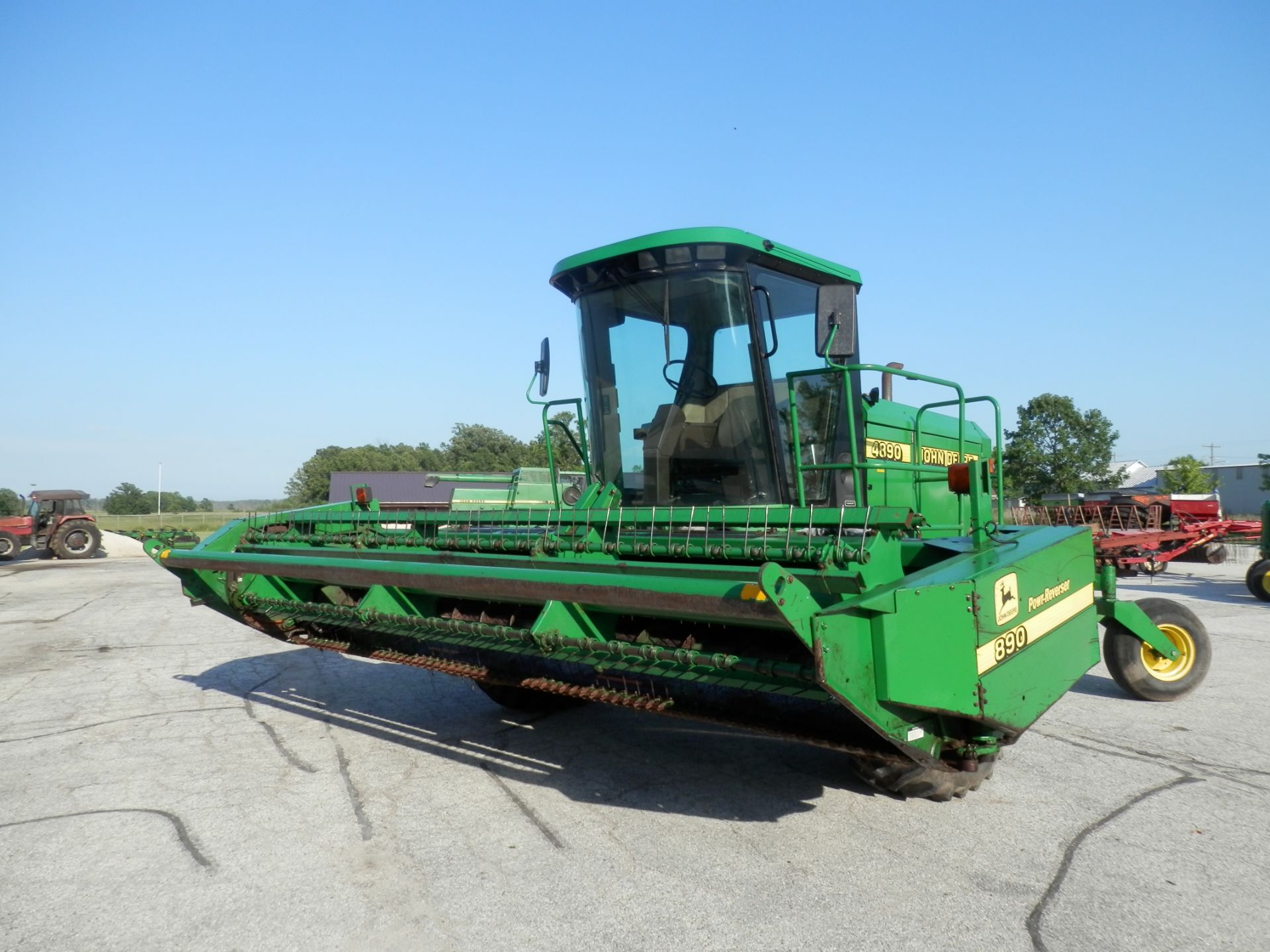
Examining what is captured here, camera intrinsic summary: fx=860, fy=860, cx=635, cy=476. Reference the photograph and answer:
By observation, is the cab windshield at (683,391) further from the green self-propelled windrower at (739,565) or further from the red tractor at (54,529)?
the red tractor at (54,529)

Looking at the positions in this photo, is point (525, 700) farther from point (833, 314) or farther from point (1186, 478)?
point (1186, 478)

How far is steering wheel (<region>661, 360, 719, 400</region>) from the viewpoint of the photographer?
15.3ft

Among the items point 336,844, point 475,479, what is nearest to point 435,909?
point 336,844

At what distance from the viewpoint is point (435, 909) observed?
2947 mm

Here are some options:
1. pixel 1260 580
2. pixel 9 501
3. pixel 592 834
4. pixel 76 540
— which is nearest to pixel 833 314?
pixel 592 834

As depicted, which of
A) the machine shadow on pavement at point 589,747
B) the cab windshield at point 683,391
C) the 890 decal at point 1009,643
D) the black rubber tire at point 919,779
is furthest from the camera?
the cab windshield at point 683,391

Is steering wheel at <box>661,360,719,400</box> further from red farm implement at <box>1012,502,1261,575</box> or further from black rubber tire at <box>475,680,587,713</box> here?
red farm implement at <box>1012,502,1261,575</box>

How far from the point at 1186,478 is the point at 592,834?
151 ft

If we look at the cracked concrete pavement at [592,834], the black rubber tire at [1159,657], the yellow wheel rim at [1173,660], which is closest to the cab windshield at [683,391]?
the cracked concrete pavement at [592,834]

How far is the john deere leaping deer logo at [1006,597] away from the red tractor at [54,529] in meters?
28.3

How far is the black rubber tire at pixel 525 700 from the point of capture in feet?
17.9

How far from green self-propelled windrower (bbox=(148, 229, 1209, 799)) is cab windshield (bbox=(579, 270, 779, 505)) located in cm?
1

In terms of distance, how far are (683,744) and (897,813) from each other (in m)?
1.35

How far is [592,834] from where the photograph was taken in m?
3.56
